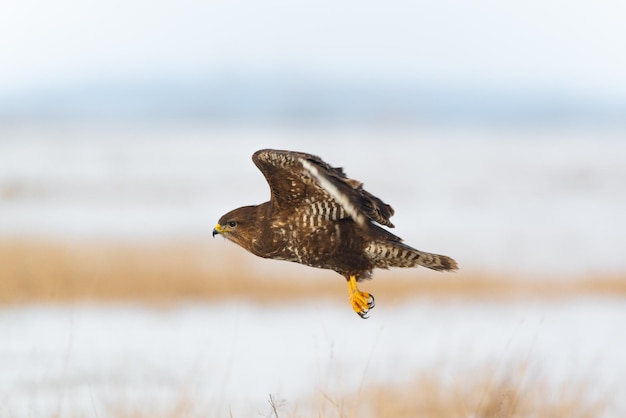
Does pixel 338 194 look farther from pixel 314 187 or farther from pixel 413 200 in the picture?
pixel 413 200

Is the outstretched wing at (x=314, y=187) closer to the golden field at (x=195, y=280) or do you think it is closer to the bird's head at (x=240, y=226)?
the bird's head at (x=240, y=226)

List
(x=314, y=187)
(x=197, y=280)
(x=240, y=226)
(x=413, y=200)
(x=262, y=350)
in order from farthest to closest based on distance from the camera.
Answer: (x=413, y=200) < (x=197, y=280) < (x=262, y=350) < (x=240, y=226) < (x=314, y=187)

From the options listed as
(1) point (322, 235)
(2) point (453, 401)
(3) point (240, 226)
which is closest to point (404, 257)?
(1) point (322, 235)

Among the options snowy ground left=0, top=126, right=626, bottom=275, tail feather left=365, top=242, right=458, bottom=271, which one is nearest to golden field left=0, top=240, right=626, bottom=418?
snowy ground left=0, top=126, right=626, bottom=275

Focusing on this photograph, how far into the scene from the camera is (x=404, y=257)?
25.7ft

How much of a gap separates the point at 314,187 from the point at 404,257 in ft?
2.71

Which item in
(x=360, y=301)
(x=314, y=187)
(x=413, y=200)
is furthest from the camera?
(x=413, y=200)

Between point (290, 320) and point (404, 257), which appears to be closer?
point (404, 257)

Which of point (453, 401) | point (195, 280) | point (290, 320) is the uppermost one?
point (195, 280)

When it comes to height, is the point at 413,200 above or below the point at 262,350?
above

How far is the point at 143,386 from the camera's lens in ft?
34.1

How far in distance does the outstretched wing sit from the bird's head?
0.26 m

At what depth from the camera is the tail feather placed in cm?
779

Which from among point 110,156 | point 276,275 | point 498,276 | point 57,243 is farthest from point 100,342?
point 110,156
